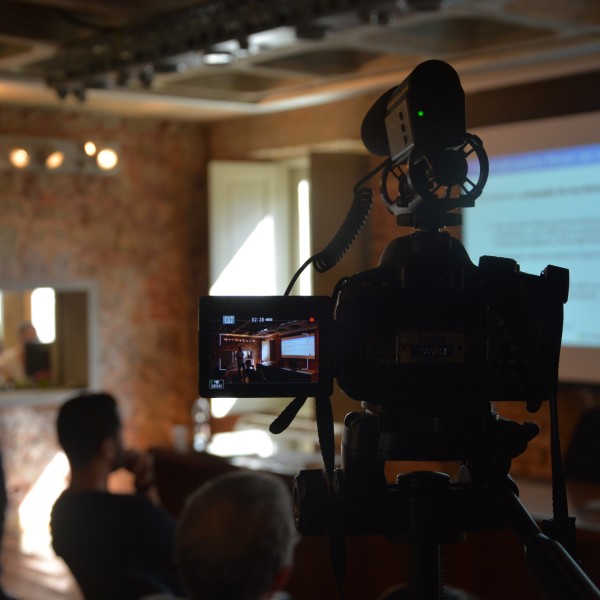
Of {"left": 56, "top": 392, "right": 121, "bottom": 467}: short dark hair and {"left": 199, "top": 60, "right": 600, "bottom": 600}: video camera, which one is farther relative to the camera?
{"left": 56, "top": 392, "right": 121, "bottom": 467}: short dark hair

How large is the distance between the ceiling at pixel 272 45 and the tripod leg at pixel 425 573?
2499 millimetres

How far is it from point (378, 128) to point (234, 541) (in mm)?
1085

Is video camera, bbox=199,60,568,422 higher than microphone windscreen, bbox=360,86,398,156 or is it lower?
lower

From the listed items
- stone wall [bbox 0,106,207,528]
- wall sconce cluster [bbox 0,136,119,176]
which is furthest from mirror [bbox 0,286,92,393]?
wall sconce cluster [bbox 0,136,119,176]

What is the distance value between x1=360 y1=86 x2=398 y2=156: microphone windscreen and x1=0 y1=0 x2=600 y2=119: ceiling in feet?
7.17

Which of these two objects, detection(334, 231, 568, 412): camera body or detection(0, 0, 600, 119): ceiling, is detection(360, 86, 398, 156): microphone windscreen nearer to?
detection(334, 231, 568, 412): camera body

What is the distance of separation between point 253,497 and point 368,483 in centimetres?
100

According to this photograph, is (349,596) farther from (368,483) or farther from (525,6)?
(368,483)

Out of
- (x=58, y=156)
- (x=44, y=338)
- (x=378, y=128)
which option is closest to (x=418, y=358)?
(x=378, y=128)

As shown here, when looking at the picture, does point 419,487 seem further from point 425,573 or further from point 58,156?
point 58,156

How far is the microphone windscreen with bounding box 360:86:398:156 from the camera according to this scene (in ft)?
4.25

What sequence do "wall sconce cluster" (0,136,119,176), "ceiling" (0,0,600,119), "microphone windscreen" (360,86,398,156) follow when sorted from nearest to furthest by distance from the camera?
1. "microphone windscreen" (360,86,398,156)
2. "ceiling" (0,0,600,119)
3. "wall sconce cluster" (0,136,119,176)

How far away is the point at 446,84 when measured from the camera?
1.13m

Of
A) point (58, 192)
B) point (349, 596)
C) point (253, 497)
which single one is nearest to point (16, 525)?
point (58, 192)
